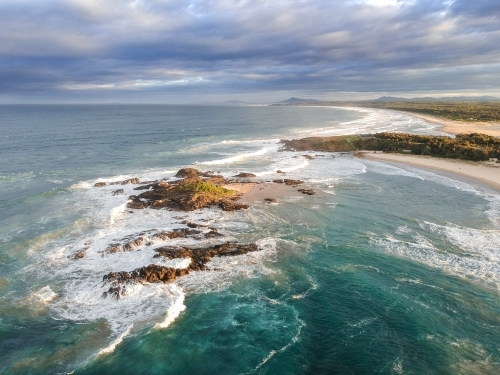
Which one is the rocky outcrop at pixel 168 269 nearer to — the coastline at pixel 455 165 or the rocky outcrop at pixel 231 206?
the rocky outcrop at pixel 231 206

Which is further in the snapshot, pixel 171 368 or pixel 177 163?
pixel 177 163

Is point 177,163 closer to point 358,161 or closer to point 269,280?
point 358,161

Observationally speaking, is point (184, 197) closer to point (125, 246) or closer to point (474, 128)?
point (125, 246)

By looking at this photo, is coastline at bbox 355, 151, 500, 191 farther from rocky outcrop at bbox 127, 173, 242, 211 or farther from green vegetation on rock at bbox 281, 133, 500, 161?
rocky outcrop at bbox 127, 173, 242, 211

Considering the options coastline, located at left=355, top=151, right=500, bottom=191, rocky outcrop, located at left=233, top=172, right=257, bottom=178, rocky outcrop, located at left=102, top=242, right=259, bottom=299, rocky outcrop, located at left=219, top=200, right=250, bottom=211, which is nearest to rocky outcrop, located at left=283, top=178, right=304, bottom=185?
rocky outcrop, located at left=233, top=172, right=257, bottom=178

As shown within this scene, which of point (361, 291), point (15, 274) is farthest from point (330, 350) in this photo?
point (15, 274)

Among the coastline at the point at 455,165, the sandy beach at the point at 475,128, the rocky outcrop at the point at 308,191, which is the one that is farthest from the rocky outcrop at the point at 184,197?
the sandy beach at the point at 475,128

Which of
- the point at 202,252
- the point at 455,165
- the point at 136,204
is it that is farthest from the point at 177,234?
the point at 455,165
